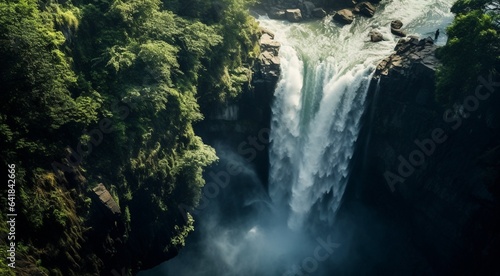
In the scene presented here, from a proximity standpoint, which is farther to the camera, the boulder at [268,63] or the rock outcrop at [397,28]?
the rock outcrop at [397,28]

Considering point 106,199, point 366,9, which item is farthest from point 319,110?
point 106,199

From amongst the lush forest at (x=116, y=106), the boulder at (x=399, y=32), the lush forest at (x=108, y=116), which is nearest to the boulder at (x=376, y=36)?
the boulder at (x=399, y=32)

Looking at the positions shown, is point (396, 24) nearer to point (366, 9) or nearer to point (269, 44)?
point (366, 9)

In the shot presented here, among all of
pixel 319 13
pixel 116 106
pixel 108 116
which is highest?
pixel 319 13

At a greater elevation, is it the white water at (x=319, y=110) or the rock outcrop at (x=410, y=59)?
the rock outcrop at (x=410, y=59)

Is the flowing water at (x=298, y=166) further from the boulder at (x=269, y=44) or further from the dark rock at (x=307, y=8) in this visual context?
the dark rock at (x=307, y=8)

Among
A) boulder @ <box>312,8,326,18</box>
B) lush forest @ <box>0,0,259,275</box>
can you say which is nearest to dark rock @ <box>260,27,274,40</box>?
lush forest @ <box>0,0,259,275</box>
